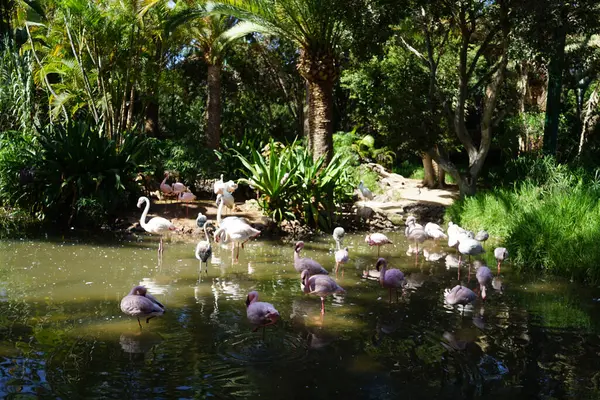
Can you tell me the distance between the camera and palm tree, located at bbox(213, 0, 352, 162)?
14.6m

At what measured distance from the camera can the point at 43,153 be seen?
42.8 ft

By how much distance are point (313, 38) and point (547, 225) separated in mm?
7468

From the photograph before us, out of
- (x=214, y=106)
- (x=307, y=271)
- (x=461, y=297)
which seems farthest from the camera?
(x=214, y=106)

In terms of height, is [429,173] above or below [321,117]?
below

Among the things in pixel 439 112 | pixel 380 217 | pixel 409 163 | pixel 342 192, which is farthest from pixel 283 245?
pixel 409 163

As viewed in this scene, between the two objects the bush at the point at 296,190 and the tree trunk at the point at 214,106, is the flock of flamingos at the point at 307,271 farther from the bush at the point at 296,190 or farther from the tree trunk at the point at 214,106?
the tree trunk at the point at 214,106

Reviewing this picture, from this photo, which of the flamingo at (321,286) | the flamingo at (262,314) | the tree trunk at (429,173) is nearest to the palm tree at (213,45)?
the tree trunk at (429,173)

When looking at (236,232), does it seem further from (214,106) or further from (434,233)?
(214,106)

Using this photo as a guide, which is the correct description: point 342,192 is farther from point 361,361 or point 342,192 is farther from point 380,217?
point 361,361

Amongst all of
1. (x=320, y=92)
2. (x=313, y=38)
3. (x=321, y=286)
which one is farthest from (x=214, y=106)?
(x=321, y=286)

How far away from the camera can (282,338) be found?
20.2 ft

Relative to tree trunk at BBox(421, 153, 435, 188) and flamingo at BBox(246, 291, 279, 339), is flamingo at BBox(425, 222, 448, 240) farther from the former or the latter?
tree trunk at BBox(421, 153, 435, 188)

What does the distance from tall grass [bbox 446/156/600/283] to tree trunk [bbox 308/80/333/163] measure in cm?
375

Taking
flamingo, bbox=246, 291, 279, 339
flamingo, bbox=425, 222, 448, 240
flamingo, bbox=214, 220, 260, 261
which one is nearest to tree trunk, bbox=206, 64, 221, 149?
flamingo, bbox=214, 220, 260, 261
